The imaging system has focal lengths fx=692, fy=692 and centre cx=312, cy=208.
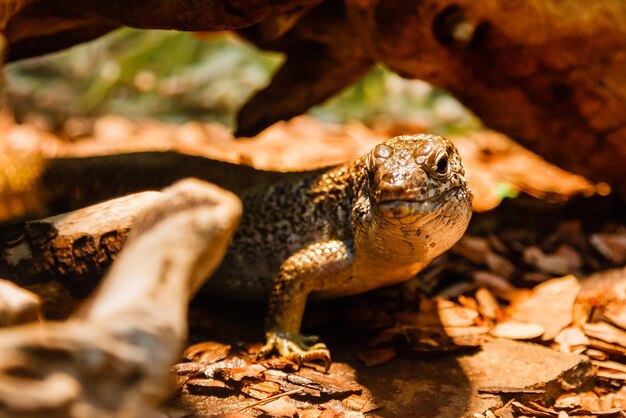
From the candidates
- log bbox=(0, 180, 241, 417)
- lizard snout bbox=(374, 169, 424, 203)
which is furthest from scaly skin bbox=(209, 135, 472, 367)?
log bbox=(0, 180, 241, 417)

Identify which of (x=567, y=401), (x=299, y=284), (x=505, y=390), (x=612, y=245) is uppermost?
(x=299, y=284)

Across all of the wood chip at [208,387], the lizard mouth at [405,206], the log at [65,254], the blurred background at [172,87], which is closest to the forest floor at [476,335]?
the wood chip at [208,387]

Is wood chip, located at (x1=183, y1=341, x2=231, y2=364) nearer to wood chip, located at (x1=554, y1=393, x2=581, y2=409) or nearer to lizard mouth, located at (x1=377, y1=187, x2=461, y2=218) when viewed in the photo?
lizard mouth, located at (x1=377, y1=187, x2=461, y2=218)

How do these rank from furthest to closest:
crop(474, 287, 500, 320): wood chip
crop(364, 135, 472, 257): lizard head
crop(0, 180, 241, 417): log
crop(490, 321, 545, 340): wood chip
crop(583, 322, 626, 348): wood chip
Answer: crop(474, 287, 500, 320): wood chip, crop(490, 321, 545, 340): wood chip, crop(583, 322, 626, 348): wood chip, crop(364, 135, 472, 257): lizard head, crop(0, 180, 241, 417): log

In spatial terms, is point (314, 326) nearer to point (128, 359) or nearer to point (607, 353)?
point (607, 353)

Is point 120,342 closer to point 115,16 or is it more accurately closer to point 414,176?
point 414,176

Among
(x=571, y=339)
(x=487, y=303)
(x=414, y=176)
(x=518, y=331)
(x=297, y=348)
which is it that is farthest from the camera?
(x=487, y=303)

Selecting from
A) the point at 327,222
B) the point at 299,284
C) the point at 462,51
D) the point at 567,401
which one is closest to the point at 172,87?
the point at 462,51
